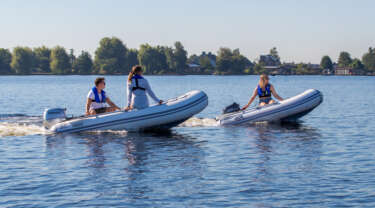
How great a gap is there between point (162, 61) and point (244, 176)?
496ft

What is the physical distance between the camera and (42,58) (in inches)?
6250

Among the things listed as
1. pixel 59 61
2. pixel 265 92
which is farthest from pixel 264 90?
pixel 59 61

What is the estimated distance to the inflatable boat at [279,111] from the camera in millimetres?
16828

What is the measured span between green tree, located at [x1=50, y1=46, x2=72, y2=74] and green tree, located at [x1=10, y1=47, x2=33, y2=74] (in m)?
6.75

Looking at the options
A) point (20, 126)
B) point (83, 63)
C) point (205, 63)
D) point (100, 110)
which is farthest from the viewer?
point (205, 63)

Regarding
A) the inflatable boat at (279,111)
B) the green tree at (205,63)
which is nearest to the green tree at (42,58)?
the green tree at (205,63)

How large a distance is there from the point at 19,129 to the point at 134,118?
147 inches

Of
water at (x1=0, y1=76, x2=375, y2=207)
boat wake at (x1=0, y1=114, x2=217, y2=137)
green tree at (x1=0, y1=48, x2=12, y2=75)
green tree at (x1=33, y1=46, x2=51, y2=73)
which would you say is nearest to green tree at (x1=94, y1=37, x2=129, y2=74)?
green tree at (x1=33, y1=46, x2=51, y2=73)

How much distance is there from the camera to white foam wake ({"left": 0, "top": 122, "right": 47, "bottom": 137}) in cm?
1525

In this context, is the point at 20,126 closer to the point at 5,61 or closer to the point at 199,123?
the point at 199,123

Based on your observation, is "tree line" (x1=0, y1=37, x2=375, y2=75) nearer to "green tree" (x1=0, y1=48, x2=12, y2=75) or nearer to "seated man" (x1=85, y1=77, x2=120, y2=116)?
"green tree" (x1=0, y1=48, x2=12, y2=75)

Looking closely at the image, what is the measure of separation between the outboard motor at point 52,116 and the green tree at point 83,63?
14486cm

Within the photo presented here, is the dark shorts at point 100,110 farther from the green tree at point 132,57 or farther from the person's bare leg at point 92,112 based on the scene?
the green tree at point 132,57

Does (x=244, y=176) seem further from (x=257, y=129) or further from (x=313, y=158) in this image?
(x=257, y=129)
